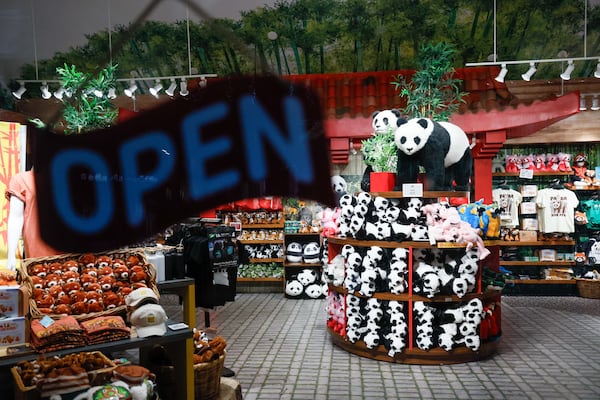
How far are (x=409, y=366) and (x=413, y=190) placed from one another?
1.59 meters

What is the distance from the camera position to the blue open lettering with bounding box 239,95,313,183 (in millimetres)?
5004

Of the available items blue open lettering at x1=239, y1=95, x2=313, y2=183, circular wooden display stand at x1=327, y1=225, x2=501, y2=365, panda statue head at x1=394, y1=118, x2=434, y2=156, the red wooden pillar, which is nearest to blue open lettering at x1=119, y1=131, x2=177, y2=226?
blue open lettering at x1=239, y1=95, x2=313, y2=183

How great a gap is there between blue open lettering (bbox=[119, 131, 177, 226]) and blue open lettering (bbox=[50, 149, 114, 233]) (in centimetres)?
21

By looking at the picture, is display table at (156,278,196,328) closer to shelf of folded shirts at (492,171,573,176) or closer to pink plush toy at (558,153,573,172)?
shelf of folded shirts at (492,171,573,176)

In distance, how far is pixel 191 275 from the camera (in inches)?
163

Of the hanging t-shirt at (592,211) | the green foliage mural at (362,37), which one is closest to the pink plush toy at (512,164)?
the hanging t-shirt at (592,211)

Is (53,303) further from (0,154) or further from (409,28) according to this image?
(409,28)

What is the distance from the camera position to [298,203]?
24.3 feet

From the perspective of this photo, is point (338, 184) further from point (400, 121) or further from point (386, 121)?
point (400, 121)

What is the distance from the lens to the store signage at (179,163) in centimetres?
408

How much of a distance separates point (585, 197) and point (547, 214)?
33.8 inches

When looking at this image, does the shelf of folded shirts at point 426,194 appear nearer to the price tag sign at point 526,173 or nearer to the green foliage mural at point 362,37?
the green foliage mural at point 362,37

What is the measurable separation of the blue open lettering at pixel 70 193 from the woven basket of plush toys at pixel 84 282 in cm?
108

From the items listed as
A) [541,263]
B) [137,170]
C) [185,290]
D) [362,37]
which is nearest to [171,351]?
[185,290]
